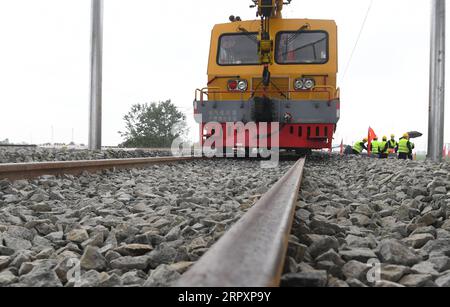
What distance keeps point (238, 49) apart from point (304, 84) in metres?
1.74

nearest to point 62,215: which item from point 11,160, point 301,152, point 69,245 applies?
point 69,245

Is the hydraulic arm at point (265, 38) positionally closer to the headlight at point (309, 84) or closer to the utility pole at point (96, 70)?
the headlight at point (309, 84)

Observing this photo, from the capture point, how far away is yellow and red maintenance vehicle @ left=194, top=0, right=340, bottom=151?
7.99m

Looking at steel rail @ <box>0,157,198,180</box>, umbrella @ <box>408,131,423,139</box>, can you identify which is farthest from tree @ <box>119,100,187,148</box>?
steel rail @ <box>0,157,198,180</box>

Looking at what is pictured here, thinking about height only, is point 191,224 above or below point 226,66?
below

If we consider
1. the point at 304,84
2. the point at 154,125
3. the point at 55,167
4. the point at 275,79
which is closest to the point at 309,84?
the point at 304,84

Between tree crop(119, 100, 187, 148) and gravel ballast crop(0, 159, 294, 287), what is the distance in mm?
25304

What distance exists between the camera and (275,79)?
28.4 ft

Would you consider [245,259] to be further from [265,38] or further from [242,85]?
[242,85]

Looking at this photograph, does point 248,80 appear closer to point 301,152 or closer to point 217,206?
point 301,152

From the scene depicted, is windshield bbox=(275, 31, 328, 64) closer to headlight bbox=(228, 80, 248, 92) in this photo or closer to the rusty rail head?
headlight bbox=(228, 80, 248, 92)

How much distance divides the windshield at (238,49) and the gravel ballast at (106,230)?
212 inches
